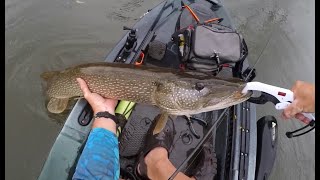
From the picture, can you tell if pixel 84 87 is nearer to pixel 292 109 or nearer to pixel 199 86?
pixel 199 86

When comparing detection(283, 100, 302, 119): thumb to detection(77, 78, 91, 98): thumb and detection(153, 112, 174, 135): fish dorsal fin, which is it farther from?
detection(77, 78, 91, 98): thumb

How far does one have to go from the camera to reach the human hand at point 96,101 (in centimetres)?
261

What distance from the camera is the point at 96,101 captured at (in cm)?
263

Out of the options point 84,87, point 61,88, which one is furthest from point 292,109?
point 61,88

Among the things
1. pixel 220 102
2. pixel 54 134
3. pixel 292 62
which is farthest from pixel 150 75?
pixel 292 62

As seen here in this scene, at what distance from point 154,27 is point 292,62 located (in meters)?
2.51

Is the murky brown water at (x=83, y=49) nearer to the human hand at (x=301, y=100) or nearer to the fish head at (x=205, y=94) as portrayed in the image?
the fish head at (x=205, y=94)

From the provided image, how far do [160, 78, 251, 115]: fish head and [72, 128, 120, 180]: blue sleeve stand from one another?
0.54 meters

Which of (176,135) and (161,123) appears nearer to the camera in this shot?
(161,123)

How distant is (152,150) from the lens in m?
2.77

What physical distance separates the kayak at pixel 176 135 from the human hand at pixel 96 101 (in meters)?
0.14

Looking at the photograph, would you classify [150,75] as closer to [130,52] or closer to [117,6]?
[130,52]

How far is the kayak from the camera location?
8.62 ft

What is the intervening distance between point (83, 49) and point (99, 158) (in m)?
2.81
